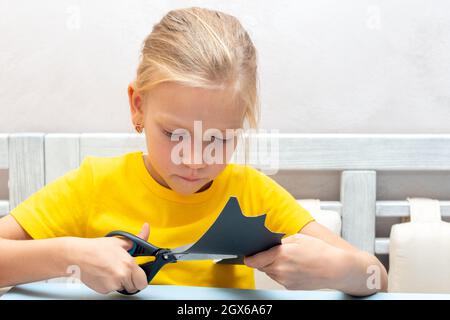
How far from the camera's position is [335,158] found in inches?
42.9

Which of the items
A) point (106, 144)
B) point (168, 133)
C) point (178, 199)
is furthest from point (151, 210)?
point (106, 144)

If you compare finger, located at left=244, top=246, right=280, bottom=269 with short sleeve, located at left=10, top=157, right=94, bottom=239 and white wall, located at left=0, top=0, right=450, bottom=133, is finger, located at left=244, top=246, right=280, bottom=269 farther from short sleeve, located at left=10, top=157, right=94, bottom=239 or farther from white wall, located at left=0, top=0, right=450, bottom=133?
white wall, located at left=0, top=0, right=450, bottom=133

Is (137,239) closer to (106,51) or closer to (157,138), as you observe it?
(157,138)

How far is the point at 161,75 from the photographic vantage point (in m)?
0.68

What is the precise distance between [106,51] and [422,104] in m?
0.59

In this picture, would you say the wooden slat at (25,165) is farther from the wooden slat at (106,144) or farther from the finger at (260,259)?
the finger at (260,259)

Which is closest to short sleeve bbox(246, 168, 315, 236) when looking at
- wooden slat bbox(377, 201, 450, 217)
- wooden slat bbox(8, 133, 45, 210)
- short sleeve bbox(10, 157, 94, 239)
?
short sleeve bbox(10, 157, 94, 239)

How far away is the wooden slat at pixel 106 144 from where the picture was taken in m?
1.08

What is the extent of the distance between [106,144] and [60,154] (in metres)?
0.09

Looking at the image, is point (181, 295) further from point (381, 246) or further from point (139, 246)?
point (381, 246)

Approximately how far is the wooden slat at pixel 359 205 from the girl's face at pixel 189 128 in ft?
1.47
